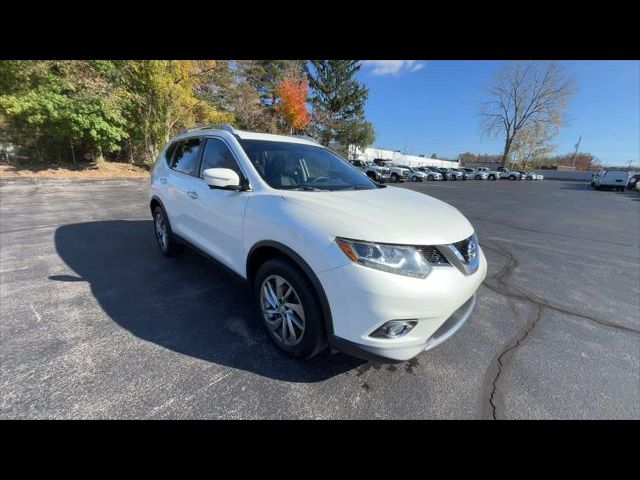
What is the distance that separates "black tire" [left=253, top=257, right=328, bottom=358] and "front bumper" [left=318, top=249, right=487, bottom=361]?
153mm

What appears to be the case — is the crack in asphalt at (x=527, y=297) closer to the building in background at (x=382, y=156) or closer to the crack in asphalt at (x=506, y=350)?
the crack in asphalt at (x=506, y=350)

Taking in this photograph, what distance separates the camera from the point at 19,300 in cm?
301

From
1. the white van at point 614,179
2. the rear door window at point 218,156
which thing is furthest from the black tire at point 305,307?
the white van at point 614,179

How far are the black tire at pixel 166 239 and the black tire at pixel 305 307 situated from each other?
2467mm

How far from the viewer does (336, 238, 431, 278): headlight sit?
1709 mm

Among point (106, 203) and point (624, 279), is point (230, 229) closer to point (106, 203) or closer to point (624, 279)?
point (624, 279)

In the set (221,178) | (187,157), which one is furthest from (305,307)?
(187,157)

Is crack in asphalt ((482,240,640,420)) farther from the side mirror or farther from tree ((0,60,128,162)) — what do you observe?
tree ((0,60,128,162))

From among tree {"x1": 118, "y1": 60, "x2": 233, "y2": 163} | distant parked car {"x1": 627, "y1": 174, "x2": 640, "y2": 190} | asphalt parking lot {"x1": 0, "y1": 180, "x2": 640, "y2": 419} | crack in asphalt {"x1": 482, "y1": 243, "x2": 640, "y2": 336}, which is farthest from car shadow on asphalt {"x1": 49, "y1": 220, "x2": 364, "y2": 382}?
distant parked car {"x1": 627, "y1": 174, "x2": 640, "y2": 190}
